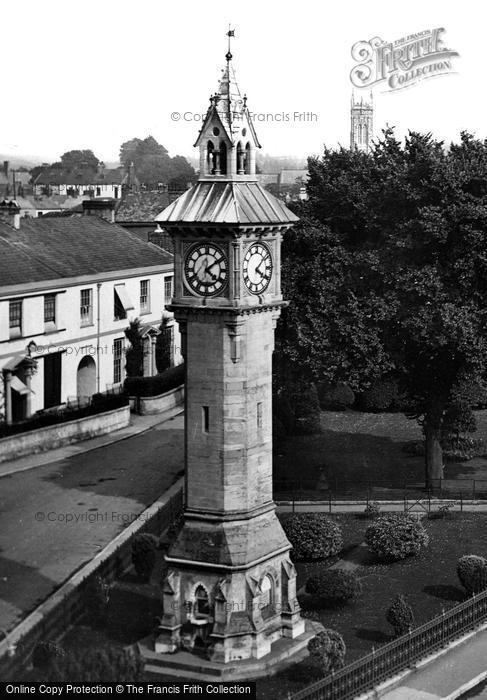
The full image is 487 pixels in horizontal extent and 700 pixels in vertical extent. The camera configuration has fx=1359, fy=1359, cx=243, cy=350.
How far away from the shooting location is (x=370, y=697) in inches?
1315

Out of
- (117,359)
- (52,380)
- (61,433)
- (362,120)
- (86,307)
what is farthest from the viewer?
(362,120)

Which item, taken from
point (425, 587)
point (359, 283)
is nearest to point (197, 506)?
point (425, 587)

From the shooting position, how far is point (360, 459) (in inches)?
2350

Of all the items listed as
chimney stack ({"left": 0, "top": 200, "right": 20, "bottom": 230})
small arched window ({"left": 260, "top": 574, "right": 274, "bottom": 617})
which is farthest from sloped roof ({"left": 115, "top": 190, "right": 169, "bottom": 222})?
small arched window ({"left": 260, "top": 574, "right": 274, "bottom": 617})

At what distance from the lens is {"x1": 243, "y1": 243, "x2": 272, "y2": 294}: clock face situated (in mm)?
34844

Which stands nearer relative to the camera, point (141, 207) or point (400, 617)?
point (400, 617)

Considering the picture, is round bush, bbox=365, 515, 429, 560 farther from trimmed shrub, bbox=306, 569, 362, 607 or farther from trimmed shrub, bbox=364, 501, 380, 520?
trimmed shrub, bbox=364, 501, 380, 520

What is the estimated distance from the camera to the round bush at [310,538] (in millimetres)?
44969

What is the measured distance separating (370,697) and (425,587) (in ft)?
32.3

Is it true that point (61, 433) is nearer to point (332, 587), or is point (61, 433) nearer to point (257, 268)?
point (332, 587)

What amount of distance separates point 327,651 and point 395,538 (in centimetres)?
1137

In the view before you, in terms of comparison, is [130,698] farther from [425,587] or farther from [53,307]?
[53,307]

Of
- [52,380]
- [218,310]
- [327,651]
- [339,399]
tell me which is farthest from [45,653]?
[339,399]

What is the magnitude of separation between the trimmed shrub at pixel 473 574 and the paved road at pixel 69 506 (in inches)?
469
